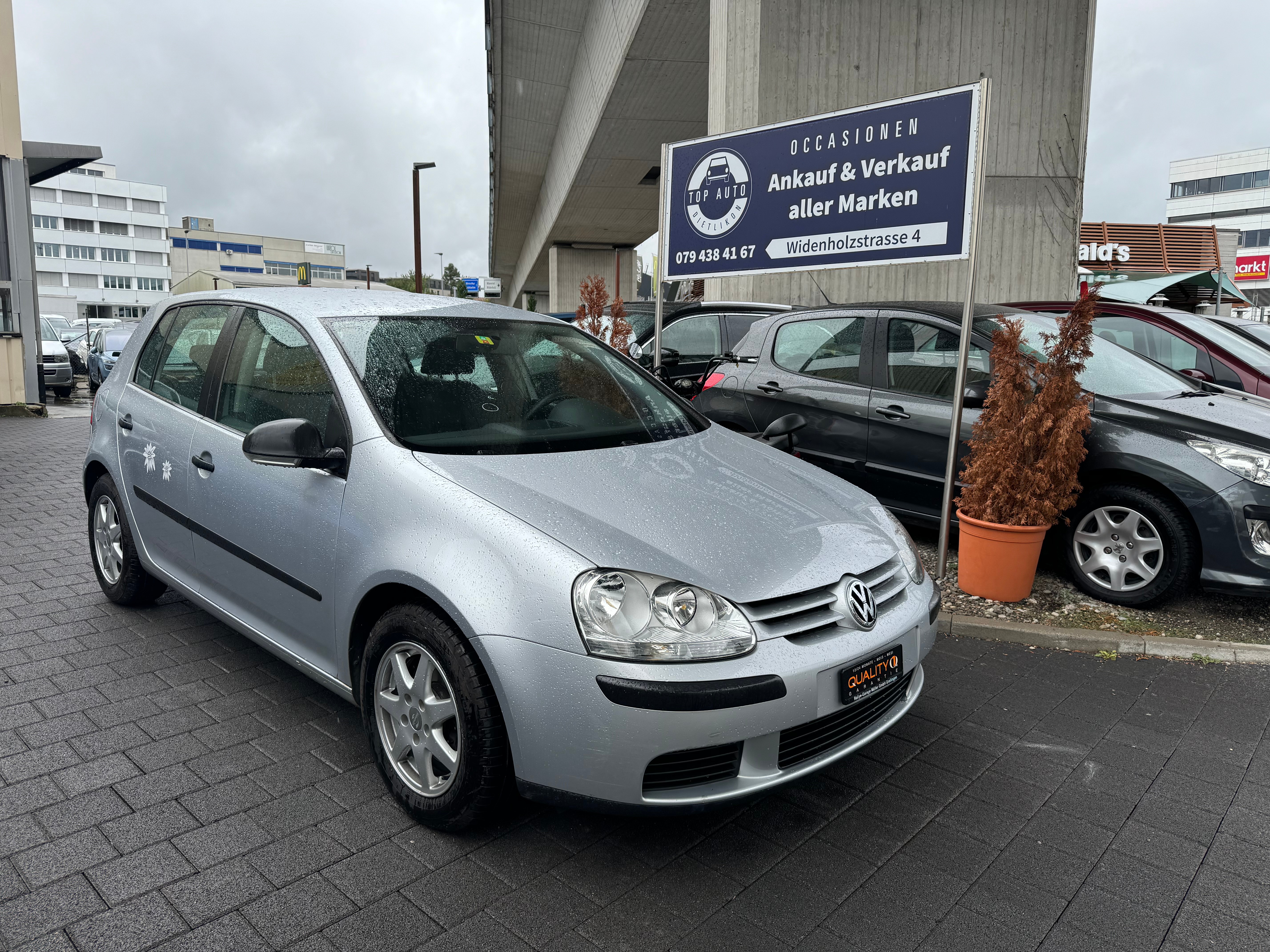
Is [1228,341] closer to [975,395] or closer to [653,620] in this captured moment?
[975,395]

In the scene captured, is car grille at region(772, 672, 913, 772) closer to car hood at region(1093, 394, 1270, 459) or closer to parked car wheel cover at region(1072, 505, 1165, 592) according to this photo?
parked car wheel cover at region(1072, 505, 1165, 592)

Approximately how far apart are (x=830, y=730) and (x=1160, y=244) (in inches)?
1231

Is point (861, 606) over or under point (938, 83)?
under

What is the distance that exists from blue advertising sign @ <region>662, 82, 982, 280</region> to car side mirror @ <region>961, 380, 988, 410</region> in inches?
29.6

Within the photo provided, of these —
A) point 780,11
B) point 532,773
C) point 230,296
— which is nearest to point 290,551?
point 532,773

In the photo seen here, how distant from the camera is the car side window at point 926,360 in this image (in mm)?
5574

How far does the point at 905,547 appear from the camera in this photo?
10.4 feet

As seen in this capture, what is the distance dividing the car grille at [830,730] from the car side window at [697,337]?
21.6 ft

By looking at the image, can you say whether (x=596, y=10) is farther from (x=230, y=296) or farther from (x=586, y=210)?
(x=230, y=296)

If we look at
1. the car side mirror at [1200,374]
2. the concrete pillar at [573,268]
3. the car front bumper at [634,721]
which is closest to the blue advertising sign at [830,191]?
the car front bumper at [634,721]

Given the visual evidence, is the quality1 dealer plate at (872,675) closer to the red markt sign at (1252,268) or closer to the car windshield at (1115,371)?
the car windshield at (1115,371)

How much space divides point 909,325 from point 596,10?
1429cm

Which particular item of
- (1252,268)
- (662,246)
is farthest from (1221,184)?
(662,246)

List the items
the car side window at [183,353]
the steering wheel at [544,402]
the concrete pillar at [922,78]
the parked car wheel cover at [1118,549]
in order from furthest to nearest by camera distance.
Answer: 1. the concrete pillar at [922,78]
2. the parked car wheel cover at [1118,549]
3. the car side window at [183,353]
4. the steering wheel at [544,402]
